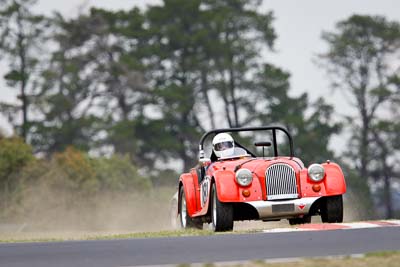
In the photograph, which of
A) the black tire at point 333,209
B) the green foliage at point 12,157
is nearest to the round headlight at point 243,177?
the black tire at point 333,209

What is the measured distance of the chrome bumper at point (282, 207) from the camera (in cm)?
1988

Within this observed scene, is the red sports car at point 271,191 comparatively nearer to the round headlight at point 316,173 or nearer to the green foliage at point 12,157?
the round headlight at point 316,173

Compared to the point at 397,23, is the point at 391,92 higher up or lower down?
lower down

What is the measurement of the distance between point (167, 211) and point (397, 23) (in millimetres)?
54058

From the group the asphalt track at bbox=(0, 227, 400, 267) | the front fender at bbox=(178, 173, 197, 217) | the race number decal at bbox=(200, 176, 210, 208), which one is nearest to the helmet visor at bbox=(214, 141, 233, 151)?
the race number decal at bbox=(200, 176, 210, 208)

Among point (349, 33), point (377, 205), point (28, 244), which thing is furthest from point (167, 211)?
point (349, 33)

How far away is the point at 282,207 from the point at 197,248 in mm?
6475

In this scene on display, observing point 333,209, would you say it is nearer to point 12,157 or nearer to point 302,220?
point 302,220

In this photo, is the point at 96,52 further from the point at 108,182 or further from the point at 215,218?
the point at 215,218

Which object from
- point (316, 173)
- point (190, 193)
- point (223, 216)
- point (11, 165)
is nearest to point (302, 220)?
point (190, 193)

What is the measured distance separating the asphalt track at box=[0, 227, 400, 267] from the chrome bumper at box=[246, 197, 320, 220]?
13.6 ft

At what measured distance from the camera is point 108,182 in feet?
226

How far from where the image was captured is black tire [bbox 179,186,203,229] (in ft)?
74.4

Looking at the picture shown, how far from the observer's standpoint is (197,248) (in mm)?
13562
